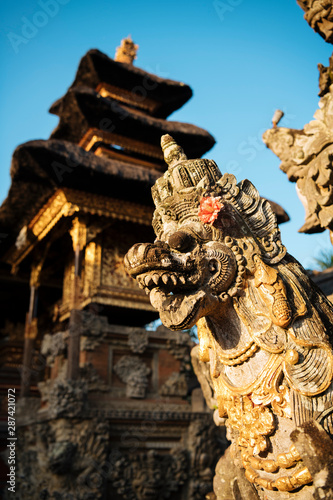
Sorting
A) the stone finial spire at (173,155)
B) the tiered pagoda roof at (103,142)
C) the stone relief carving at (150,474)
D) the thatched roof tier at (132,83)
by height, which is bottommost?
the stone relief carving at (150,474)

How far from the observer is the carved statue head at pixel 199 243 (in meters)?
2.37

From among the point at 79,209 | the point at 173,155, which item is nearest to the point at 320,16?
the point at 173,155

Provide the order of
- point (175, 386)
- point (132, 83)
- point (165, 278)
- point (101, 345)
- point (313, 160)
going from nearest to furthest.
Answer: point (165, 278), point (313, 160), point (101, 345), point (175, 386), point (132, 83)

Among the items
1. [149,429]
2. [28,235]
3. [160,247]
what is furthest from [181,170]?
[28,235]

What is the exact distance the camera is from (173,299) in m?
2.40

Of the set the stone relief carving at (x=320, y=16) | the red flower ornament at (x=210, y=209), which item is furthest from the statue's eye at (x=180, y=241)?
the stone relief carving at (x=320, y=16)

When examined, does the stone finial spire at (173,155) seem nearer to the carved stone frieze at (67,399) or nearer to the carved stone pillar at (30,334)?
the carved stone frieze at (67,399)

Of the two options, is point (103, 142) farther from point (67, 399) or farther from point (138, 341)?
point (67, 399)

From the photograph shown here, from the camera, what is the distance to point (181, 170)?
2.87 m

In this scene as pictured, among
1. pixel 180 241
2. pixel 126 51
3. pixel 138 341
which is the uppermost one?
pixel 126 51

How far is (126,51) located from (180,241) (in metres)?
13.1

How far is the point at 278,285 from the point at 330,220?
181cm

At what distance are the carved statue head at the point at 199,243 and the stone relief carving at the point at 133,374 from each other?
6164 millimetres

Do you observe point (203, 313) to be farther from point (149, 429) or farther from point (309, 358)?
point (149, 429)
